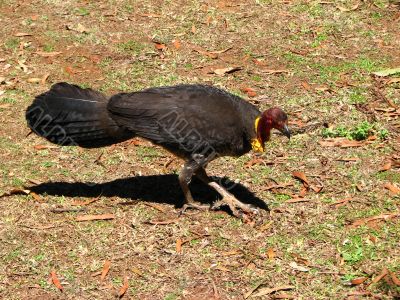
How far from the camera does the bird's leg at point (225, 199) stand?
7246 mm

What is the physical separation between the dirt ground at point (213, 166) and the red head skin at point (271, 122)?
894mm

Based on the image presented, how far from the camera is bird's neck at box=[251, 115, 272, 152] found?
6996 mm

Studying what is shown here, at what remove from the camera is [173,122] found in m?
7.06

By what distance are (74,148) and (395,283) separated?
4315 mm

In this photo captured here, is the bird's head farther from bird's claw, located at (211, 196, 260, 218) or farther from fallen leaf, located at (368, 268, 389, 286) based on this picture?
fallen leaf, located at (368, 268, 389, 286)

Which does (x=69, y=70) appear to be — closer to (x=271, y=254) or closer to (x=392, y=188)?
(x=271, y=254)

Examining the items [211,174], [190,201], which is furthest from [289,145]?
[190,201]

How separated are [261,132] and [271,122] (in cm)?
18

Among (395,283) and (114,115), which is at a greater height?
(114,115)

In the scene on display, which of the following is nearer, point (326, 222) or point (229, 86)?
point (326, 222)

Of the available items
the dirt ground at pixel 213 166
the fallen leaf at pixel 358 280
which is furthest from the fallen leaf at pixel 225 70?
the fallen leaf at pixel 358 280

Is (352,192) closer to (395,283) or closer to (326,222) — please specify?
(326,222)

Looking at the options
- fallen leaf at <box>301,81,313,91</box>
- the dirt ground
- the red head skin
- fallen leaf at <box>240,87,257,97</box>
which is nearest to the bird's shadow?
the dirt ground

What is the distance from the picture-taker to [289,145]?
848cm
